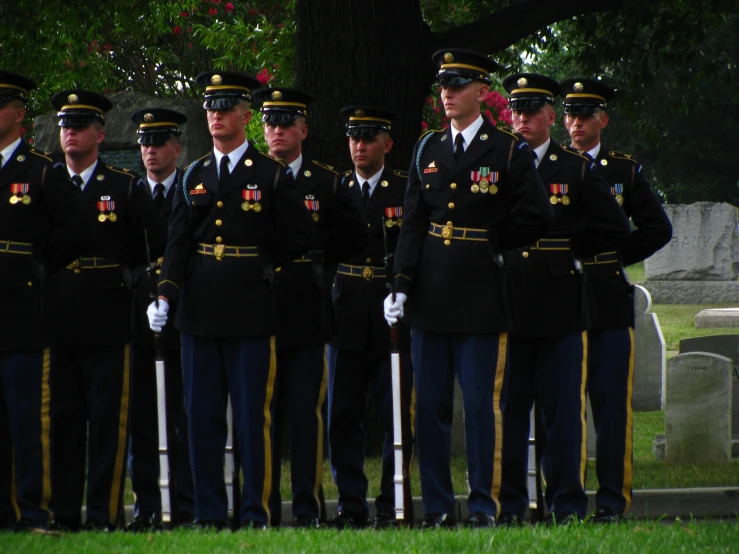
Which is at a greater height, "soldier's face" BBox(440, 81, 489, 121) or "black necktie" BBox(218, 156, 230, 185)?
"soldier's face" BBox(440, 81, 489, 121)

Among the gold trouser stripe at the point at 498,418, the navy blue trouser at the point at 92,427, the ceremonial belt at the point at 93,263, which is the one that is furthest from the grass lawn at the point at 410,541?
the ceremonial belt at the point at 93,263

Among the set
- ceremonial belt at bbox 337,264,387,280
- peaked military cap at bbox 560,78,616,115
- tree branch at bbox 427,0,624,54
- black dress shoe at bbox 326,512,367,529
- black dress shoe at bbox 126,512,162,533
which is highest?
tree branch at bbox 427,0,624,54

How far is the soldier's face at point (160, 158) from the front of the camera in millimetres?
8688

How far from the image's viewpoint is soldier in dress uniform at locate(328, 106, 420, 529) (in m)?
8.18

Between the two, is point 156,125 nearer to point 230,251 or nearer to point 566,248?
point 230,251

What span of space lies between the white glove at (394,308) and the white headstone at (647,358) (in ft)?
23.5

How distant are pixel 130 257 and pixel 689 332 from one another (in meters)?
14.9

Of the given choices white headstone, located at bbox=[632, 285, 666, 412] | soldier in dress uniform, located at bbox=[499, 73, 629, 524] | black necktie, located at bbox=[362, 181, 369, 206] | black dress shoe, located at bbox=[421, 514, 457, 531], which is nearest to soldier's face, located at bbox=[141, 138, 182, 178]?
black necktie, located at bbox=[362, 181, 369, 206]

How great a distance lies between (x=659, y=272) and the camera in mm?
27641

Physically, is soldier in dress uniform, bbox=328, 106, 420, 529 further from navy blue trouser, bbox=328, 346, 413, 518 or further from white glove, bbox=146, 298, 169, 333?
white glove, bbox=146, 298, 169, 333

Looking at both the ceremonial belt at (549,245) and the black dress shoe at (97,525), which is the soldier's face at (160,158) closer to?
the black dress shoe at (97,525)

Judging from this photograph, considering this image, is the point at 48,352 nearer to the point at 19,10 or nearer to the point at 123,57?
the point at 19,10

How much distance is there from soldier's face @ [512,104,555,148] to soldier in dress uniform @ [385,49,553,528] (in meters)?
0.60

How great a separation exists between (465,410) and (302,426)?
1.21 meters
